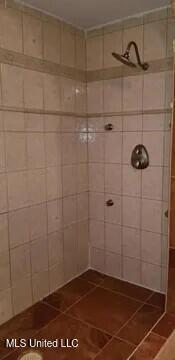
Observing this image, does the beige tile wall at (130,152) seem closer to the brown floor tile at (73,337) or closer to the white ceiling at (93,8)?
the white ceiling at (93,8)

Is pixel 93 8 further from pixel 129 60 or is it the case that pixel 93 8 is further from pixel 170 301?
pixel 170 301

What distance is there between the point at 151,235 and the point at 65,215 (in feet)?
2.20

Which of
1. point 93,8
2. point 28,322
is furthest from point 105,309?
point 93,8

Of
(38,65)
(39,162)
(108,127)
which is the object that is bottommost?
(39,162)

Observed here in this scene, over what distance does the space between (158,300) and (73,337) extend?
0.70 meters

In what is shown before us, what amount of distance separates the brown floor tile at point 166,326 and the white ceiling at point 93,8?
192 centimetres

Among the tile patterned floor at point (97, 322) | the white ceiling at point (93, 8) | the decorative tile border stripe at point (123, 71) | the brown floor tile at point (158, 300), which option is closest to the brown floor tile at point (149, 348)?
the tile patterned floor at point (97, 322)

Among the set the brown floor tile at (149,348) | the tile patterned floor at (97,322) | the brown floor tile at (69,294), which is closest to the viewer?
the brown floor tile at (149,348)

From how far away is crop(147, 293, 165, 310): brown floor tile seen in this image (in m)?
2.07

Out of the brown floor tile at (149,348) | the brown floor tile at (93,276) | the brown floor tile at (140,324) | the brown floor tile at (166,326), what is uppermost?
the brown floor tile at (149,348)

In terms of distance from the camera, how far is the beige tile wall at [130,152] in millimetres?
2021

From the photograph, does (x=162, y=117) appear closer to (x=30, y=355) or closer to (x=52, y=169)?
(x=52, y=169)

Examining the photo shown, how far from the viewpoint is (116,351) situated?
163 centimetres

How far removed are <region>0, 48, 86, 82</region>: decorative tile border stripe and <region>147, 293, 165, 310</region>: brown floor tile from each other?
68.7 inches
